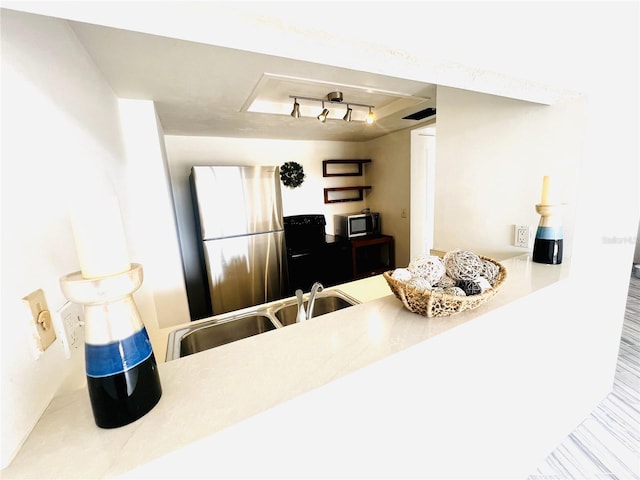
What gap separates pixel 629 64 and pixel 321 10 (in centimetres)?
143

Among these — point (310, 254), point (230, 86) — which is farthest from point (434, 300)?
point (310, 254)

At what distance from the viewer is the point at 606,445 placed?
4.34 ft

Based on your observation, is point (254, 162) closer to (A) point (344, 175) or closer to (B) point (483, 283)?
(A) point (344, 175)

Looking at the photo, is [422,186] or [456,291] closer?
[456,291]

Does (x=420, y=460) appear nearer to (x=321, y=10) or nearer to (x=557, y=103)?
(x=321, y=10)

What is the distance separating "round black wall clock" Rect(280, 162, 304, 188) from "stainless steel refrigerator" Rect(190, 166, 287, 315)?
706mm

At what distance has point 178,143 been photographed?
9.62 ft

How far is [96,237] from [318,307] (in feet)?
3.89

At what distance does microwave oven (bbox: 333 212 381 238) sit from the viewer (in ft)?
11.1

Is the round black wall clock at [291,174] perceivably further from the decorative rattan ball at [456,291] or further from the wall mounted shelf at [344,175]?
the decorative rattan ball at [456,291]

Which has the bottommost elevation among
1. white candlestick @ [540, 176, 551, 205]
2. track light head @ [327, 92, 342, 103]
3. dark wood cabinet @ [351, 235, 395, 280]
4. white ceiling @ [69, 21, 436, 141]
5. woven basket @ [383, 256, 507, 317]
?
dark wood cabinet @ [351, 235, 395, 280]

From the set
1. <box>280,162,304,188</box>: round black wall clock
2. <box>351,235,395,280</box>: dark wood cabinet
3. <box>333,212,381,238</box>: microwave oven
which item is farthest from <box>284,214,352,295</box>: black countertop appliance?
<box>280,162,304,188</box>: round black wall clock

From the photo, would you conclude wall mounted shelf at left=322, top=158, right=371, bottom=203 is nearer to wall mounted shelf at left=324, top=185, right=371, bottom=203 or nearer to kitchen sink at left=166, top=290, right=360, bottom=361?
wall mounted shelf at left=324, top=185, right=371, bottom=203

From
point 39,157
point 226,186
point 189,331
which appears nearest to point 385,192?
point 226,186
